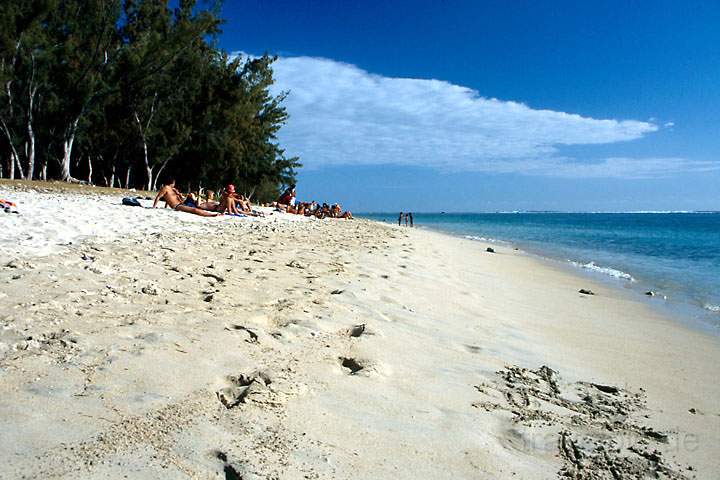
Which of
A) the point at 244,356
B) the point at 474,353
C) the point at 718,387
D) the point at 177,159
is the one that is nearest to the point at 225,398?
the point at 244,356

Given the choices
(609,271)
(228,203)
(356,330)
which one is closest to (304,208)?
(228,203)

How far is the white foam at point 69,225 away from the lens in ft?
18.4

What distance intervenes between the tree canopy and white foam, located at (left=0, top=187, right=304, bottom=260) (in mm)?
14310

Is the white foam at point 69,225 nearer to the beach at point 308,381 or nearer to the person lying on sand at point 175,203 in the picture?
the beach at point 308,381

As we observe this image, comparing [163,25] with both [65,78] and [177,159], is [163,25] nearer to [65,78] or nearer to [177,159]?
[65,78]

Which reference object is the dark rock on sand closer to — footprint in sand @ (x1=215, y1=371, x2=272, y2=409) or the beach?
the beach

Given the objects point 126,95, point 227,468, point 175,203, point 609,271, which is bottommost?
point 609,271

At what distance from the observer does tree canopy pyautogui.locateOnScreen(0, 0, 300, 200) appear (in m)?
21.7

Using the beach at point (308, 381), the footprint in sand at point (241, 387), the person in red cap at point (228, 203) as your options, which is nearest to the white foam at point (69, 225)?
the beach at point (308, 381)

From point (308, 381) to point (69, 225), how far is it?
6.48m

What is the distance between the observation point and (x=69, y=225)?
744cm

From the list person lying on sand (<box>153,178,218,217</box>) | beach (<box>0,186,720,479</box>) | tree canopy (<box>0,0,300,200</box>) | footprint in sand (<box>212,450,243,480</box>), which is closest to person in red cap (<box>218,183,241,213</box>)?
person lying on sand (<box>153,178,218,217</box>)

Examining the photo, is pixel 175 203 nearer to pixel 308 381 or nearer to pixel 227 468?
pixel 308 381

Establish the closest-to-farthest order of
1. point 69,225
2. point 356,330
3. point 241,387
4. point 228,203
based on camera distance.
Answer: point 241,387 → point 356,330 → point 69,225 → point 228,203
